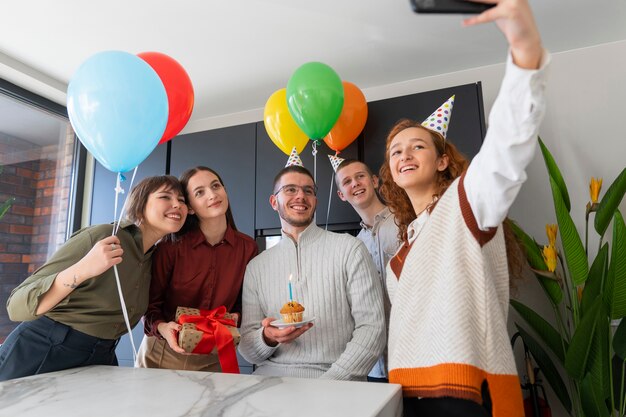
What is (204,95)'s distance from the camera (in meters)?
2.99

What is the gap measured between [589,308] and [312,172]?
1472 millimetres

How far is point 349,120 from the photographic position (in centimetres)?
212

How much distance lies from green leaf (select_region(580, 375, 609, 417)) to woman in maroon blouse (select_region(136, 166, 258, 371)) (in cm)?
146

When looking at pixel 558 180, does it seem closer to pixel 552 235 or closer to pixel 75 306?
pixel 552 235

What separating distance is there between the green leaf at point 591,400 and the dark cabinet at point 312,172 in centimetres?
123

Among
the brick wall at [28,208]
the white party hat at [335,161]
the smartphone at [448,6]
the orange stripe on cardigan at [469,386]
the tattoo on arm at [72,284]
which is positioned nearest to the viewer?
the smartphone at [448,6]

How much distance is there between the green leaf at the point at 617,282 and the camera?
5.56ft

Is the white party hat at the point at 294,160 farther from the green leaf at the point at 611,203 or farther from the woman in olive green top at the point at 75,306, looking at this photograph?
the green leaf at the point at 611,203

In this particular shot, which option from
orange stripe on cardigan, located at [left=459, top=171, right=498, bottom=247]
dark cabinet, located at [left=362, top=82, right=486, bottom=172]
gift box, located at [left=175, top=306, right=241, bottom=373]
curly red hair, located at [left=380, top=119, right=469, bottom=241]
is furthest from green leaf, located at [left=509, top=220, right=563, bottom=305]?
gift box, located at [left=175, top=306, right=241, bottom=373]

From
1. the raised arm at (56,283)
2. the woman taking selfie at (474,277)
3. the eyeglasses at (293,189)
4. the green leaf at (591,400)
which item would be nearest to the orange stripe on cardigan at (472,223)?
the woman taking selfie at (474,277)

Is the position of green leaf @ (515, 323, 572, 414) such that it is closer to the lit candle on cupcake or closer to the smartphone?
the lit candle on cupcake

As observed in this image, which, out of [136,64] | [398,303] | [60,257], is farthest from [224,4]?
[398,303]

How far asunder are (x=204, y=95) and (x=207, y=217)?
5.17ft

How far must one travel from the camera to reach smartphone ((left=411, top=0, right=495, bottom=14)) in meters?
0.66
